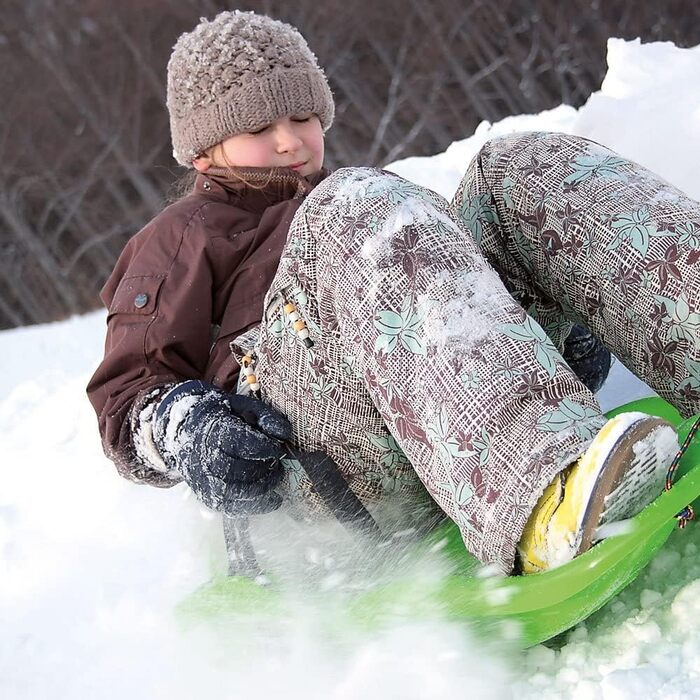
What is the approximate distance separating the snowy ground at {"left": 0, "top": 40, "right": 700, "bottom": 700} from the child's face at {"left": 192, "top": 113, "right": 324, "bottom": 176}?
56cm

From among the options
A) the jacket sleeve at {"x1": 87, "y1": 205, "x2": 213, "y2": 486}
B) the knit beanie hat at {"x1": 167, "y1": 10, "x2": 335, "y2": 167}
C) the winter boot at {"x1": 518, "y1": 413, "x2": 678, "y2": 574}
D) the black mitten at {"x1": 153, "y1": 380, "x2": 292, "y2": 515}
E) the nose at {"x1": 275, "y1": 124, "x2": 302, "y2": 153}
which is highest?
the knit beanie hat at {"x1": 167, "y1": 10, "x2": 335, "y2": 167}

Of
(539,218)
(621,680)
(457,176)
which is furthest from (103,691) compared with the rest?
(457,176)

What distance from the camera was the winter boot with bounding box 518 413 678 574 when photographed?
0.79 m

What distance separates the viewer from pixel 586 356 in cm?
136

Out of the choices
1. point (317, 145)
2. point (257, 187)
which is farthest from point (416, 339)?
point (317, 145)

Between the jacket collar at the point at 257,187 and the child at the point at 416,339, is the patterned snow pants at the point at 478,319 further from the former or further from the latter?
the jacket collar at the point at 257,187

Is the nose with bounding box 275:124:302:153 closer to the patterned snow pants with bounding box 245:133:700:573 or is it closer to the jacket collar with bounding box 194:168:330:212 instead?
the jacket collar with bounding box 194:168:330:212

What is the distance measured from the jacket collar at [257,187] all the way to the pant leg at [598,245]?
0.34 metres

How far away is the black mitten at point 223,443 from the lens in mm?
1064

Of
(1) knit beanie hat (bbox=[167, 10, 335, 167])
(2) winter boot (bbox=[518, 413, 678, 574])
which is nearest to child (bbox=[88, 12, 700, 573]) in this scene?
(2) winter boot (bbox=[518, 413, 678, 574])

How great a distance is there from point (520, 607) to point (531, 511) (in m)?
0.10

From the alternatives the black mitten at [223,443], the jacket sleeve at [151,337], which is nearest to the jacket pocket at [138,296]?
the jacket sleeve at [151,337]

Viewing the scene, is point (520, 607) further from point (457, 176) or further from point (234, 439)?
point (457, 176)

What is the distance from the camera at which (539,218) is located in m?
1.13
